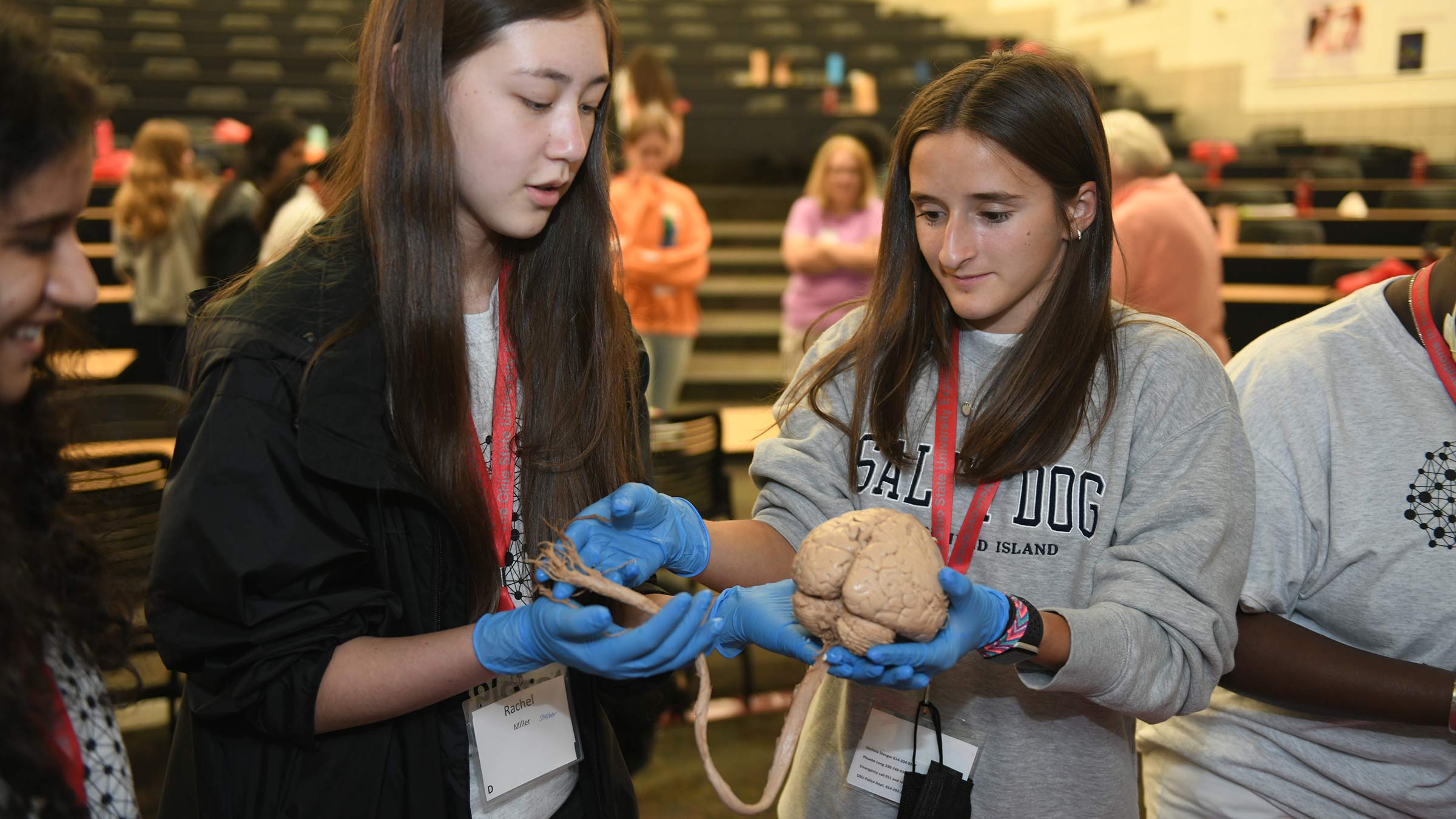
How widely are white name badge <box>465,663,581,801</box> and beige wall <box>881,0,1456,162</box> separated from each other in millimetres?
9614

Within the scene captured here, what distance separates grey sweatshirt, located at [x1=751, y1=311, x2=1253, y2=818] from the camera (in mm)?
1191

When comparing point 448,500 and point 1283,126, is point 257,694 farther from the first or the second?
point 1283,126

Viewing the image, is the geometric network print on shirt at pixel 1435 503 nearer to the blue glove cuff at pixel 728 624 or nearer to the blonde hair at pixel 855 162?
the blue glove cuff at pixel 728 624

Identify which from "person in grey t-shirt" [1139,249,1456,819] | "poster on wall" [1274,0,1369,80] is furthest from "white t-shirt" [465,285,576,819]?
"poster on wall" [1274,0,1369,80]

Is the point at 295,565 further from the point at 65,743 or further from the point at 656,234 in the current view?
the point at 656,234

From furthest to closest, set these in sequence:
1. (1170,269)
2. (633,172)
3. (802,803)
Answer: (633,172)
(1170,269)
(802,803)

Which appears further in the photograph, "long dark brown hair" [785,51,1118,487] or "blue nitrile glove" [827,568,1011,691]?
"long dark brown hair" [785,51,1118,487]

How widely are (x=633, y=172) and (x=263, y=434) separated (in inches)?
134

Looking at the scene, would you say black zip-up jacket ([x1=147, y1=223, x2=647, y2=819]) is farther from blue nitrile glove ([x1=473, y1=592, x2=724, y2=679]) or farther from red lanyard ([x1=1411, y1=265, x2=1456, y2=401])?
red lanyard ([x1=1411, y1=265, x2=1456, y2=401])

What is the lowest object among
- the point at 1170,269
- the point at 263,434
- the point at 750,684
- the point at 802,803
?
the point at 750,684

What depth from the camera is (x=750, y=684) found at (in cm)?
346

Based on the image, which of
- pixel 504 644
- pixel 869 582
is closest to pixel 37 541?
pixel 504 644

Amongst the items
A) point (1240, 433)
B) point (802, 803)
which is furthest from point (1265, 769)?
point (802, 803)

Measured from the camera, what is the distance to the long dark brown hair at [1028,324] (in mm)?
1314
